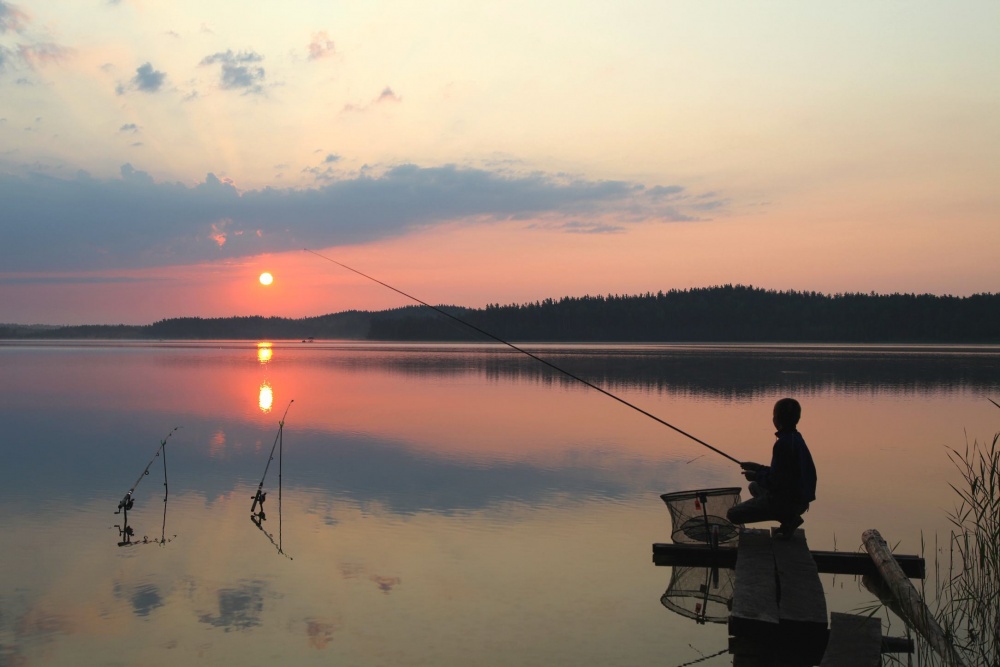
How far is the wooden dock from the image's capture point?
6.21 metres

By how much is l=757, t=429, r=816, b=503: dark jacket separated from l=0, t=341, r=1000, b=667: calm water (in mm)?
1575

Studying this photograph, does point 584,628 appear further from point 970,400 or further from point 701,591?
point 970,400

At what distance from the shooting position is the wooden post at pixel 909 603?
6129 mm

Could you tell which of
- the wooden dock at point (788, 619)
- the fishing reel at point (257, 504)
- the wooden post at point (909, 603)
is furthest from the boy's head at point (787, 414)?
the fishing reel at point (257, 504)

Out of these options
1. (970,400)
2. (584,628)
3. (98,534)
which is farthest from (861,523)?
(970,400)

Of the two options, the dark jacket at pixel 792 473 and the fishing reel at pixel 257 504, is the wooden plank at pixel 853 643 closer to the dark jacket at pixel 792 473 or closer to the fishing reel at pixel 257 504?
Result: the dark jacket at pixel 792 473

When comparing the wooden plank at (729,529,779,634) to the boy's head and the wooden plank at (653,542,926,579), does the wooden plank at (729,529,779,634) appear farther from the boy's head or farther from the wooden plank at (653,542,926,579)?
the boy's head

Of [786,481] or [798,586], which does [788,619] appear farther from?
[786,481]

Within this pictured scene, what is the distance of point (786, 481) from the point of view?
725 cm

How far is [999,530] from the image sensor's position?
6930 millimetres

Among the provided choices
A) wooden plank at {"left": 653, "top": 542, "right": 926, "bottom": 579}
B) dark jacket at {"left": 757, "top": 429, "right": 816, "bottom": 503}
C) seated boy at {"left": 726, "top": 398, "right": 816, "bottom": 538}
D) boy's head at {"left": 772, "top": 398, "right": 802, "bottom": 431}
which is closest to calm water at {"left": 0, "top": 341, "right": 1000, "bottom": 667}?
wooden plank at {"left": 653, "top": 542, "right": 926, "bottom": 579}

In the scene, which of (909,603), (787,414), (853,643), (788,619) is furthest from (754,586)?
(787,414)

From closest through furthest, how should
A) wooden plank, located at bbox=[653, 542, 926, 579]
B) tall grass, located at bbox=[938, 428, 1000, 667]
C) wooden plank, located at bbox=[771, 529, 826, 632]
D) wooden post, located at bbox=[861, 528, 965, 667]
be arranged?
1. wooden post, located at bbox=[861, 528, 965, 667]
2. wooden plank, located at bbox=[771, 529, 826, 632]
3. tall grass, located at bbox=[938, 428, 1000, 667]
4. wooden plank, located at bbox=[653, 542, 926, 579]

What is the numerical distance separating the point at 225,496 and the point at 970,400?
92.3ft
